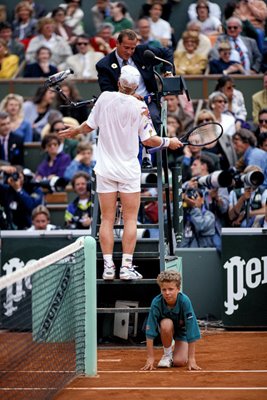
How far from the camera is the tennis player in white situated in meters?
11.0

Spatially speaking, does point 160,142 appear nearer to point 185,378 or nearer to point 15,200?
point 185,378

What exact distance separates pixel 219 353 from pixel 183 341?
0.95 metres

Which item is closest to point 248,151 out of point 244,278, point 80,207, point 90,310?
point 80,207

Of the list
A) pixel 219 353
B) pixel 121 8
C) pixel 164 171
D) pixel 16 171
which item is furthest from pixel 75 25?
pixel 219 353

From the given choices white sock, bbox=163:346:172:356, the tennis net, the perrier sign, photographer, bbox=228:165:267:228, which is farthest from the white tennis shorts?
photographer, bbox=228:165:267:228

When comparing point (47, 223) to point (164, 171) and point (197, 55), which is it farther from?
point (197, 55)

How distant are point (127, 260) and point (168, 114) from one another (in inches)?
253

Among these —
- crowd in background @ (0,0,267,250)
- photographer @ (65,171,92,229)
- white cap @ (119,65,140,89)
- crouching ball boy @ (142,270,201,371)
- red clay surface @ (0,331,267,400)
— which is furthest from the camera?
photographer @ (65,171,92,229)

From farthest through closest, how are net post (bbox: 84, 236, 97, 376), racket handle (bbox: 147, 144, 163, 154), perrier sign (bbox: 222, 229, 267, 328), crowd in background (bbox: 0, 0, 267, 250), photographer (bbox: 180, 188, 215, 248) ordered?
crowd in background (bbox: 0, 0, 267, 250) < photographer (bbox: 180, 188, 215, 248) < perrier sign (bbox: 222, 229, 267, 328) < racket handle (bbox: 147, 144, 163, 154) < net post (bbox: 84, 236, 97, 376)

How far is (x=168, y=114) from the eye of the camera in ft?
57.1

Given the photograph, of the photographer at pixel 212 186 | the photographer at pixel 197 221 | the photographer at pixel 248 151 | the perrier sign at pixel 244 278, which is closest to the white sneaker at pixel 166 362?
the perrier sign at pixel 244 278

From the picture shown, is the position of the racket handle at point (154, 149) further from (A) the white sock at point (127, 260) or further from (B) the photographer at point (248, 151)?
(B) the photographer at point (248, 151)

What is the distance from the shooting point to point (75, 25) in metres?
21.4

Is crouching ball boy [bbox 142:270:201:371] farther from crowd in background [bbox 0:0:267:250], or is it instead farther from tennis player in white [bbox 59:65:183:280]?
crowd in background [bbox 0:0:267:250]
